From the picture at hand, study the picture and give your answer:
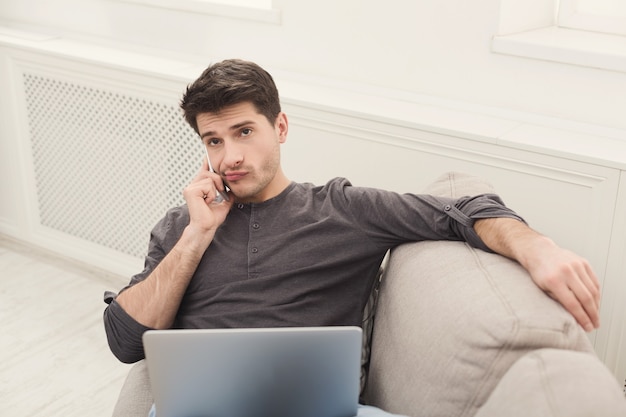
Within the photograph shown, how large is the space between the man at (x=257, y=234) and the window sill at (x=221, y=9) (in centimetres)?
77

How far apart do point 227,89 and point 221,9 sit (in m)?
0.99

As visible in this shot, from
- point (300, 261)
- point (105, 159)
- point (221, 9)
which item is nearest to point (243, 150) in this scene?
point (300, 261)

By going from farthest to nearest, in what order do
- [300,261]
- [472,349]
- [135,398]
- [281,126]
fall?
[281,126], [300,261], [135,398], [472,349]

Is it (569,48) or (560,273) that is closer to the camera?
(560,273)

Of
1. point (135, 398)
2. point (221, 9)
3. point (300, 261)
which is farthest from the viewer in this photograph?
point (221, 9)

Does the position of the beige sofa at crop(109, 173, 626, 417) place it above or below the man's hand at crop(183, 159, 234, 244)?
below

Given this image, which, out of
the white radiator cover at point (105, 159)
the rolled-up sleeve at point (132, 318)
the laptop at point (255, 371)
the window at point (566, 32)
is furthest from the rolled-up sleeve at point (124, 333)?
the window at point (566, 32)

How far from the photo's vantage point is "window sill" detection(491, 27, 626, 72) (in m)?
2.03

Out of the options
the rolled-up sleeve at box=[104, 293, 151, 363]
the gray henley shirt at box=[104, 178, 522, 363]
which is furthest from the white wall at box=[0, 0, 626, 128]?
the rolled-up sleeve at box=[104, 293, 151, 363]

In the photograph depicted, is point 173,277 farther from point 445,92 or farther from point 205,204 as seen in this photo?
point 445,92

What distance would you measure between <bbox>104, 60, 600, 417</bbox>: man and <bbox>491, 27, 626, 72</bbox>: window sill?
0.56 metres

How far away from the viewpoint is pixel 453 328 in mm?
1408

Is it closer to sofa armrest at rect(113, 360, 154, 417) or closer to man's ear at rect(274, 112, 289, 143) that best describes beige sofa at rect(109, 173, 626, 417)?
sofa armrest at rect(113, 360, 154, 417)

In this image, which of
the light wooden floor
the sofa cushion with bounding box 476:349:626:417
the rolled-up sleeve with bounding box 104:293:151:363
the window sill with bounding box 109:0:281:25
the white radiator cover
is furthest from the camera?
the white radiator cover
